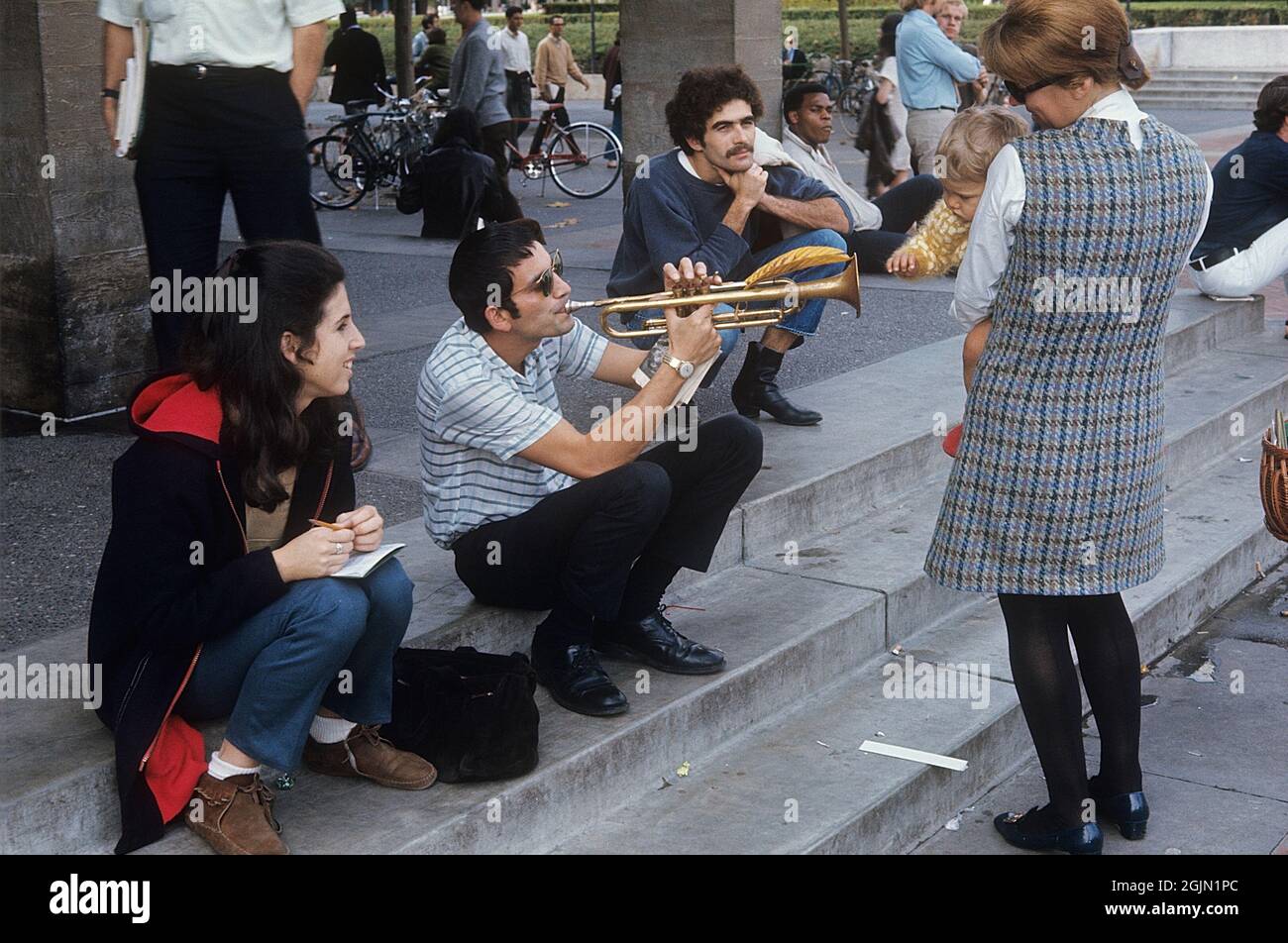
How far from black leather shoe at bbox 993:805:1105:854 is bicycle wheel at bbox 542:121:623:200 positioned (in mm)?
10331

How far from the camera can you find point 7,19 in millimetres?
5328

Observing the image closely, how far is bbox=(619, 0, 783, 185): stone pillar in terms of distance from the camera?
303 inches

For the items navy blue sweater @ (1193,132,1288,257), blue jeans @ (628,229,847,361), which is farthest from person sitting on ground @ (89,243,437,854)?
navy blue sweater @ (1193,132,1288,257)

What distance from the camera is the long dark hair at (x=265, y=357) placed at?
299 cm

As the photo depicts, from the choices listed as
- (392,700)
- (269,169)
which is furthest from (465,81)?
(392,700)

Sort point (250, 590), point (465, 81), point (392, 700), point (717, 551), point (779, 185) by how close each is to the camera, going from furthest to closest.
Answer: point (465, 81)
point (779, 185)
point (717, 551)
point (392, 700)
point (250, 590)

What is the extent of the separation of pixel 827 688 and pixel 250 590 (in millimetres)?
1952

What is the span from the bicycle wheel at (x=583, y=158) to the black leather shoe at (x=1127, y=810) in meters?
10.4

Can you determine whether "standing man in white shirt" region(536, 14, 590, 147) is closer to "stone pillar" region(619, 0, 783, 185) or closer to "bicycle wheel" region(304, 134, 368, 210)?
"bicycle wheel" region(304, 134, 368, 210)

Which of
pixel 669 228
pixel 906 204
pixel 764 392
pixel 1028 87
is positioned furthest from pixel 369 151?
pixel 1028 87

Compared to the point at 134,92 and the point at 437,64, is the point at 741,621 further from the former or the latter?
the point at 437,64

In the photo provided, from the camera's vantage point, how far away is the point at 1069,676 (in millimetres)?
3432

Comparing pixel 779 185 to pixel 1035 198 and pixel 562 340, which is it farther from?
pixel 1035 198

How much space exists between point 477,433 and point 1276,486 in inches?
81.1
